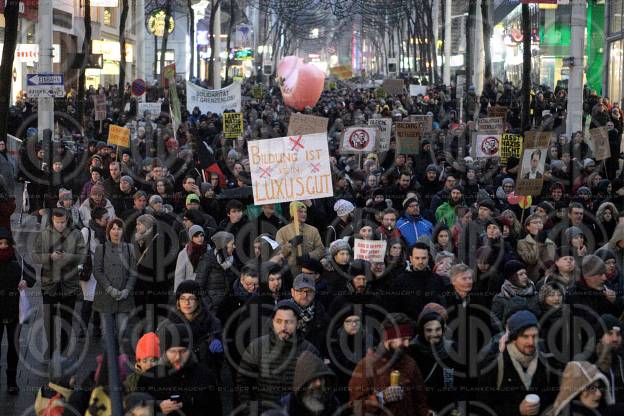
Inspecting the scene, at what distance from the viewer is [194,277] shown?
38.2 feet

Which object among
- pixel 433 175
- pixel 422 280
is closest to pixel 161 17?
pixel 433 175

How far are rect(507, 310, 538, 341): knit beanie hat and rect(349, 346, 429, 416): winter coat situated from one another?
62 centimetres

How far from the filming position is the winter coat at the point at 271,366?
313 inches

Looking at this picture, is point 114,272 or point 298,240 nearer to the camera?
point 114,272

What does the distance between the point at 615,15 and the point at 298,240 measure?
1415 inches

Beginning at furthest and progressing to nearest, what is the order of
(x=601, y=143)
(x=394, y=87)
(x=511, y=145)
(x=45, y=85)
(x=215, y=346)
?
1. (x=394, y=87)
2. (x=45, y=85)
3. (x=511, y=145)
4. (x=601, y=143)
5. (x=215, y=346)

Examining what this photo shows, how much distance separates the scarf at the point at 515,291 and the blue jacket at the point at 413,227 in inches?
152

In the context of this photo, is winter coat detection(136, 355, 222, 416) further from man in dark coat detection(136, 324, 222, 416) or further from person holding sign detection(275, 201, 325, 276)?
person holding sign detection(275, 201, 325, 276)

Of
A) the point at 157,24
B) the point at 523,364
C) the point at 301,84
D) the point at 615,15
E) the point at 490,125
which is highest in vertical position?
the point at 157,24

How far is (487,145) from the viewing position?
72.9 ft

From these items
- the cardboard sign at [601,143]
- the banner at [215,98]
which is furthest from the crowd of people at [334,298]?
the banner at [215,98]

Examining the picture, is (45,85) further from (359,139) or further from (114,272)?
(114,272)

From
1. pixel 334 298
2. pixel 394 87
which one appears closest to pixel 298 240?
pixel 334 298

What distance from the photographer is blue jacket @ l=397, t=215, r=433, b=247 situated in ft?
45.0
